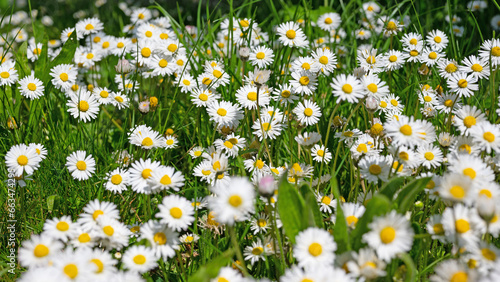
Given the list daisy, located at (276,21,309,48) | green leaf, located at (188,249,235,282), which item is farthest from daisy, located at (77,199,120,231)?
daisy, located at (276,21,309,48)

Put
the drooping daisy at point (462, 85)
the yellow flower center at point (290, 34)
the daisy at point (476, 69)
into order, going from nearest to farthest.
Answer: the drooping daisy at point (462, 85) → the daisy at point (476, 69) → the yellow flower center at point (290, 34)

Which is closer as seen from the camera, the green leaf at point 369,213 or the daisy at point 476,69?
the green leaf at point 369,213

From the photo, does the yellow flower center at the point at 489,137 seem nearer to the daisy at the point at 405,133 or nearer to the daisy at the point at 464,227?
the daisy at the point at 405,133

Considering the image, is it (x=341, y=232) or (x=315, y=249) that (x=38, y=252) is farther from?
(x=341, y=232)

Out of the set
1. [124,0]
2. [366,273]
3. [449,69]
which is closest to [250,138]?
[449,69]

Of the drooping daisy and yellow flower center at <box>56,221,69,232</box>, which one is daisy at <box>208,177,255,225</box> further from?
the drooping daisy

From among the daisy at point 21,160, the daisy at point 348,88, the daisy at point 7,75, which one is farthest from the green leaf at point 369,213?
the daisy at point 7,75
